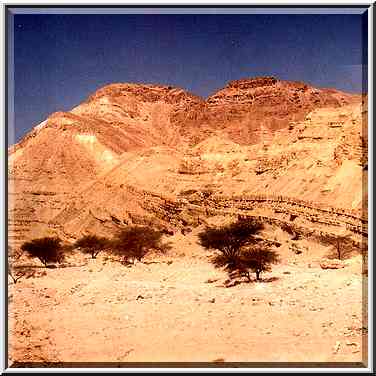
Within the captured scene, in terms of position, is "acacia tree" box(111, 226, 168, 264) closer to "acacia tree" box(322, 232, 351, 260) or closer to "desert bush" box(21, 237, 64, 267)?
"desert bush" box(21, 237, 64, 267)

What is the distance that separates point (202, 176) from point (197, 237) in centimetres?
712

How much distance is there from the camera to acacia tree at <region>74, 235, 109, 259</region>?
57.7 ft

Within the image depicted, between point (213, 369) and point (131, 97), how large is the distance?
41.1 metres

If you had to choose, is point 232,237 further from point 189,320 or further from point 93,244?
point 189,320

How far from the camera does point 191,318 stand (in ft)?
28.4

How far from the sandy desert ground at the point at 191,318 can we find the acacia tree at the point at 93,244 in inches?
220

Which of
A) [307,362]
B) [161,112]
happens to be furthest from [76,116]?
[307,362]

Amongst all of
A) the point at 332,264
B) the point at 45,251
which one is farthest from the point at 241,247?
the point at 45,251

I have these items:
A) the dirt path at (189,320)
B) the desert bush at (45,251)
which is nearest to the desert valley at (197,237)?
the dirt path at (189,320)

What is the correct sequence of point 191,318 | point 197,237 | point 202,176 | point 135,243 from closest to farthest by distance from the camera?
point 191,318
point 135,243
point 197,237
point 202,176

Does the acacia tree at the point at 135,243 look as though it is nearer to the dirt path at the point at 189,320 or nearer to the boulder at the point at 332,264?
the dirt path at the point at 189,320

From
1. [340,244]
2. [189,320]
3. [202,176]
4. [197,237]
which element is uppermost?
[202,176]

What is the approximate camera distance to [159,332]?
8016 mm

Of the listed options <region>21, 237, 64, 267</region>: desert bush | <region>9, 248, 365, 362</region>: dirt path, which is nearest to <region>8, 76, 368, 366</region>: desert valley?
<region>9, 248, 365, 362</region>: dirt path
